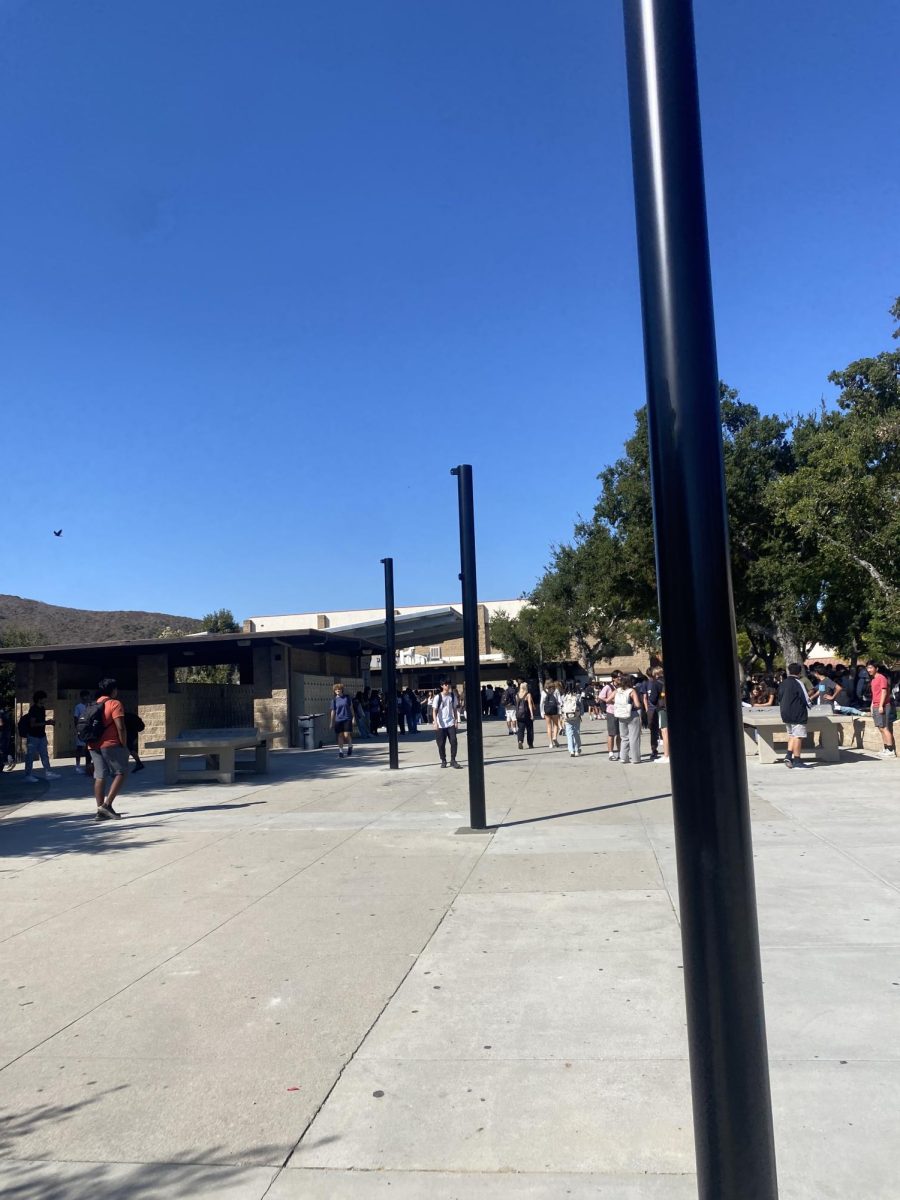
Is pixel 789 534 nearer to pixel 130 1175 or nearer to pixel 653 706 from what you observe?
pixel 653 706

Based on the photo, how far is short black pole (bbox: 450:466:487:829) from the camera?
A: 388 inches

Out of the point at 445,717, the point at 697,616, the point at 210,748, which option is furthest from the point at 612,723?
the point at 697,616

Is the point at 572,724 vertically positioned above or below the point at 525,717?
below

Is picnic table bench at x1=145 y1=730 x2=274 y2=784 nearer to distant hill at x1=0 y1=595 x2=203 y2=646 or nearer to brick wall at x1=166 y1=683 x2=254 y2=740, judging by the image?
brick wall at x1=166 y1=683 x2=254 y2=740

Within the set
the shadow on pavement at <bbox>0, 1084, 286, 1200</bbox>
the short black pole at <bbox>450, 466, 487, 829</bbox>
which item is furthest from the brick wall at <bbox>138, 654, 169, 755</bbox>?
the shadow on pavement at <bbox>0, 1084, 286, 1200</bbox>

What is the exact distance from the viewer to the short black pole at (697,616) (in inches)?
82.7

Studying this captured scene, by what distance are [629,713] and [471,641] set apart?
7335mm

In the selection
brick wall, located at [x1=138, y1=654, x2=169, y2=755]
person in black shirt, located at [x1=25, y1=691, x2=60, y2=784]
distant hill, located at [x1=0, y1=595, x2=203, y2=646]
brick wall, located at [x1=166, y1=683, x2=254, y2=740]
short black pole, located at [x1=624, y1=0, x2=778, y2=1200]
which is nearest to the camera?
short black pole, located at [x1=624, y1=0, x2=778, y2=1200]

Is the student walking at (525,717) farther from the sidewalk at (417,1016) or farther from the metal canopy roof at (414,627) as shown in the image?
the sidewalk at (417,1016)

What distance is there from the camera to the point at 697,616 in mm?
2197

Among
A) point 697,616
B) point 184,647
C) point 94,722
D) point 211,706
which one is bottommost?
point 94,722

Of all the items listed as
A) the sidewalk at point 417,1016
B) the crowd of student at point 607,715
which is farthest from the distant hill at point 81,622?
the sidewalk at point 417,1016

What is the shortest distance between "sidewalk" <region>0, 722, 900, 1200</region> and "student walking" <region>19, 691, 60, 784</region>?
7130 millimetres

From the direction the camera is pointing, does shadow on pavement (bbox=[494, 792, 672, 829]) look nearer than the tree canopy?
Yes
